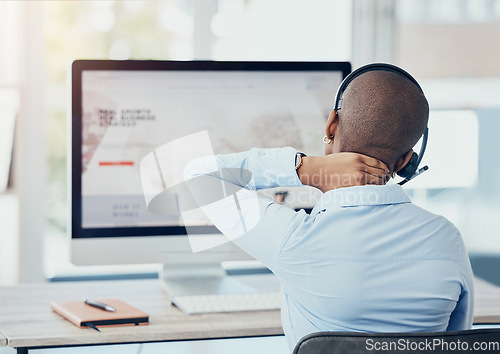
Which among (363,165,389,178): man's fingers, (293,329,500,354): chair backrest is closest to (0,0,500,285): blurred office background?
(363,165,389,178): man's fingers

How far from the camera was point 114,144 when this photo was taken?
5.18 feet

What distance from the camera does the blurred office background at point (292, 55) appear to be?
3141 mm

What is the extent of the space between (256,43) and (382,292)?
8.52ft

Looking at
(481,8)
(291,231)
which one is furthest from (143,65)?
(481,8)

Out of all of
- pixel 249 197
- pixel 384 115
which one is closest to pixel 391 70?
pixel 384 115

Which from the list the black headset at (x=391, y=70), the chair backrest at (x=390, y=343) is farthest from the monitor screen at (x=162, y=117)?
the chair backrest at (x=390, y=343)

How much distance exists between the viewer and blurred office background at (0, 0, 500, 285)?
10.3ft

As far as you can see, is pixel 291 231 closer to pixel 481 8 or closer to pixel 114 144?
pixel 114 144

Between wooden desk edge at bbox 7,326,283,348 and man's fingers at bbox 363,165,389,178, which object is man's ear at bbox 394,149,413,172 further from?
wooden desk edge at bbox 7,326,283,348

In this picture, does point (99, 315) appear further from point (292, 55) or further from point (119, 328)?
point (292, 55)

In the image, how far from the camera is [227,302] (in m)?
1.44

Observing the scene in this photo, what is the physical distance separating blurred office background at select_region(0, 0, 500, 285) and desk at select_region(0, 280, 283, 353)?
1.70 m

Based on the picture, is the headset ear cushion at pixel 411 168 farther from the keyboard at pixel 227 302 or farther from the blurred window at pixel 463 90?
the blurred window at pixel 463 90

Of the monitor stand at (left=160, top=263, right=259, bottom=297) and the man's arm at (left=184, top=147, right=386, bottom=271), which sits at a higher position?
the man's arm at (left=184, top=147, right=386, bottom=271)
